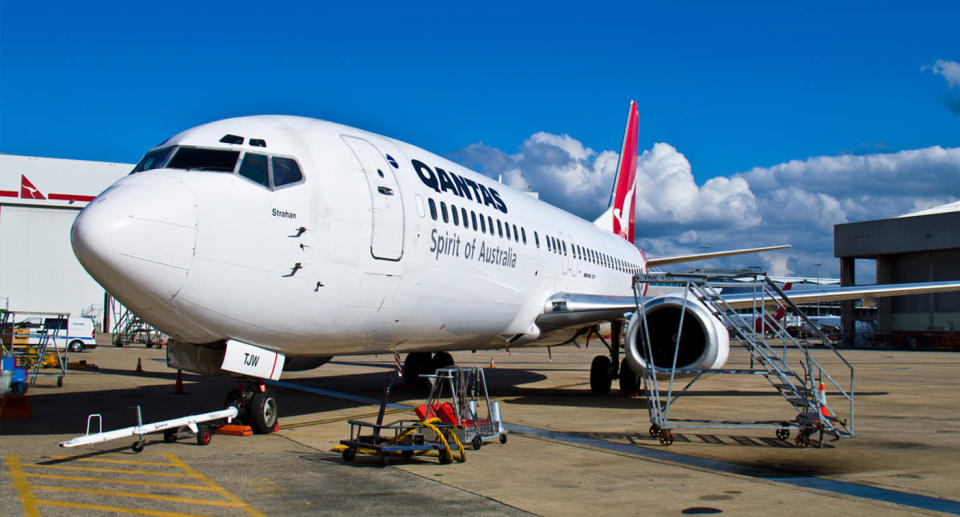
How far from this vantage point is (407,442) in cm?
812

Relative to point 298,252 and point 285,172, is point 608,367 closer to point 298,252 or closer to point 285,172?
point 298,252

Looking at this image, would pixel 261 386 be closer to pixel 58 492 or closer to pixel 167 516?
pixel 58 492

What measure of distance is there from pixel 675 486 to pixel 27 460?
6.24m

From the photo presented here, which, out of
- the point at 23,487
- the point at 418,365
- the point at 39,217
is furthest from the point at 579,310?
the point at 39,217

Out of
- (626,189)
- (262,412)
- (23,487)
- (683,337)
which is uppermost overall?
(626,189)

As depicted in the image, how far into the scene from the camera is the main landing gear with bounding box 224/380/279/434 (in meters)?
9.30

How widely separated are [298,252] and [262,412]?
7.16 feet

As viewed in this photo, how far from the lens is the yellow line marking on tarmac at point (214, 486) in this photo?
5.71m

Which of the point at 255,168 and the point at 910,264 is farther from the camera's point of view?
the point at 910,264

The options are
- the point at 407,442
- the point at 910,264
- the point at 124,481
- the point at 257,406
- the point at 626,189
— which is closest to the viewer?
the point at 124,481

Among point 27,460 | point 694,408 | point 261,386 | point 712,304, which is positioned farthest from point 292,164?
point 694,408

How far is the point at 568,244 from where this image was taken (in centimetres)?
1658

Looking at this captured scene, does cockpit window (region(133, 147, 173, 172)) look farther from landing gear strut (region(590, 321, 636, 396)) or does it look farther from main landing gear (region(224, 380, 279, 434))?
landing gear strut (region(590, 321, 636, 396))

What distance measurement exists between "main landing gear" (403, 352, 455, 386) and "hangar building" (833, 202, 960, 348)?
44.9 m
